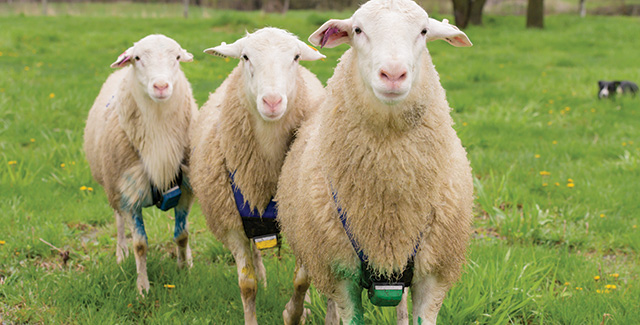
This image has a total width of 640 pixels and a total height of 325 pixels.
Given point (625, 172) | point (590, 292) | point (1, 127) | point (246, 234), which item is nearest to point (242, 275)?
point (246, 234)

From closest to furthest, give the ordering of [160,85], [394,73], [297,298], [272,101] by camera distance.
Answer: [394,73] < [272,101] < [297,298] < [160,85]

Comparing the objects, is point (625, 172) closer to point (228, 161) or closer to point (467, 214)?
point (467, 214)

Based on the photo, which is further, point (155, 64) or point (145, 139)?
point (145, 139)

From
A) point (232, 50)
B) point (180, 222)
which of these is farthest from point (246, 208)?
point (180, 222)

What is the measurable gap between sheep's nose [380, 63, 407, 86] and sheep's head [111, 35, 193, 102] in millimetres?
1587

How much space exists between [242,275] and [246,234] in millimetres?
212

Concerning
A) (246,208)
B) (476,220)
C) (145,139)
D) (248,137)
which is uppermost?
(248,137)

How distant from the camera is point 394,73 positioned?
164cm

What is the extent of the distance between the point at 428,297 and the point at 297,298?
0.82 metres

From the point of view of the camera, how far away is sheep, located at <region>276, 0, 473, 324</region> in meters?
1.81

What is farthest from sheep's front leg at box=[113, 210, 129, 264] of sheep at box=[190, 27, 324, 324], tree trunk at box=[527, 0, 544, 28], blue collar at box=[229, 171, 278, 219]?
tree trunk at box=[527, 0, 544, 28]

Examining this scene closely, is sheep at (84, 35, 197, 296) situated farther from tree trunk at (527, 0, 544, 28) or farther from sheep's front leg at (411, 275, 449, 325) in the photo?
tree trunk at (527, 0, 544, 28)

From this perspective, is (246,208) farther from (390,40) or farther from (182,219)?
(390,40)

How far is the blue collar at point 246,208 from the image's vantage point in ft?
8.73
